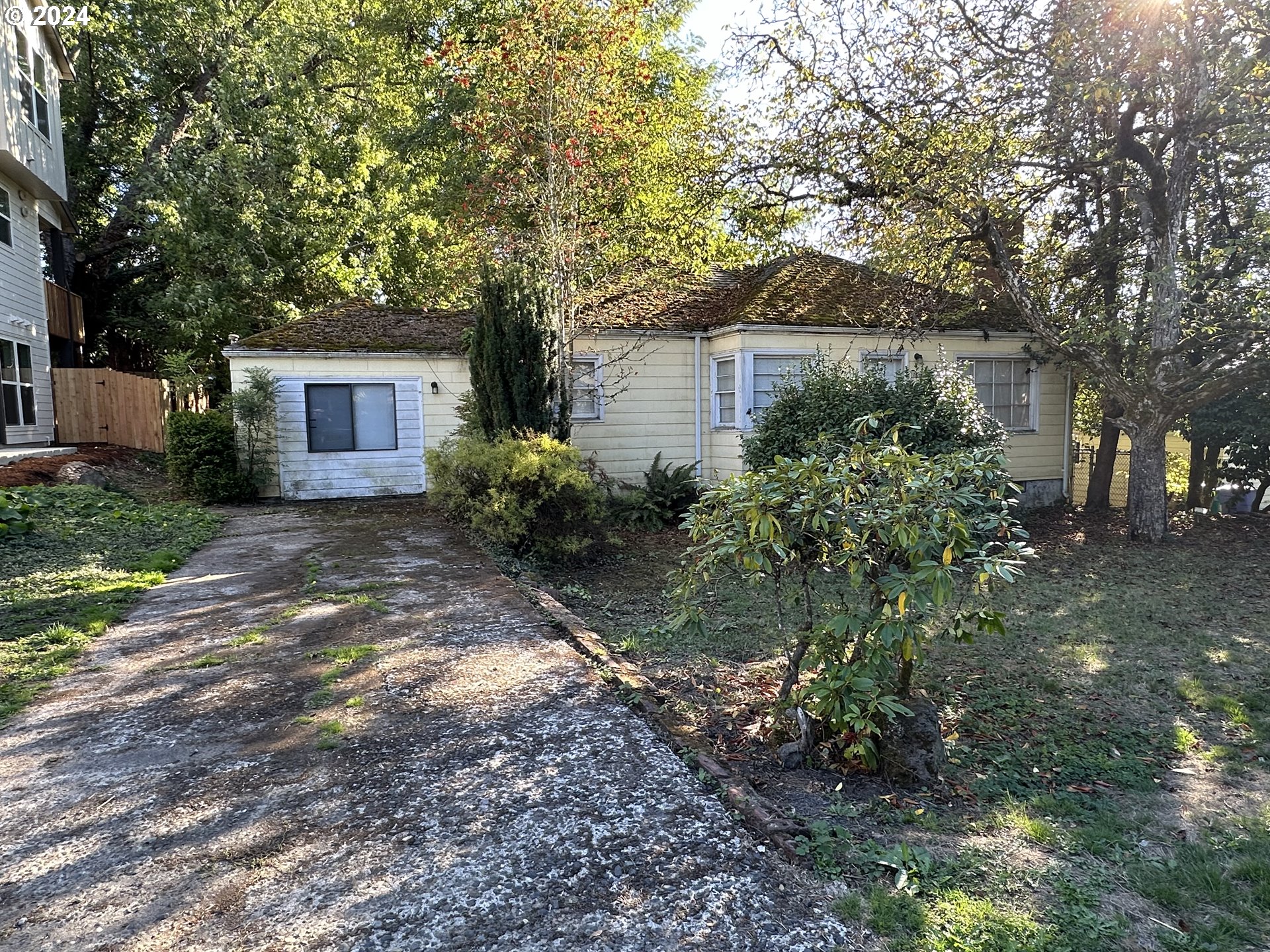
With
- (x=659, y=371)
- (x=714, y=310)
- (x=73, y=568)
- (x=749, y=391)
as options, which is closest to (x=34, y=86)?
(x=73, y=568)

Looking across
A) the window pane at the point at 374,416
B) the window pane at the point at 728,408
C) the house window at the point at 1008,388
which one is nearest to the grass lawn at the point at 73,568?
the window pane at the point at 374,416

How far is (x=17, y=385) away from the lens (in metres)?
13.9

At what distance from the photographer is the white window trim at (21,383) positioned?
13664 millimetres

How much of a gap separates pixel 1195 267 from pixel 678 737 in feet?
30.1

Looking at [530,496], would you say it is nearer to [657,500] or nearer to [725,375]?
[657,500]

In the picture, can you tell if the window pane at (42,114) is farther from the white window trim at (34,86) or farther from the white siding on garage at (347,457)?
the white siding on garage at (347,457)

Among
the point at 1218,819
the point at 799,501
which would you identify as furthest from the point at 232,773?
the point at 1218,819

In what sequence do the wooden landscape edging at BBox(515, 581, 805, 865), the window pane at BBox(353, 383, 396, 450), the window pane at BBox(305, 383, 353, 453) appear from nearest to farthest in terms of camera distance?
the wooden landscape edging at BBox(515, 581, 805, 865) → the window pane at BBox(305, 383, 353, 453) → the window pane at BBox(353, 383, 396, 450)

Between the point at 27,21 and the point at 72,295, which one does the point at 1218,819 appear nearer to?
the point at 27,21

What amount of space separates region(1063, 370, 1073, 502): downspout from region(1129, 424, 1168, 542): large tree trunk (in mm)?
3915

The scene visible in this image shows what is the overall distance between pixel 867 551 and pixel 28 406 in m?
17.3

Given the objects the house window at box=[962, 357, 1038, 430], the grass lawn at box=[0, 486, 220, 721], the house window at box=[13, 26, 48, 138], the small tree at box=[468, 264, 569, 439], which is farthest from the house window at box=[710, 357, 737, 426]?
the house window at box=[13, 26, 48, 138]

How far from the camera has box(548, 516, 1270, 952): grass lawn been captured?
249cm

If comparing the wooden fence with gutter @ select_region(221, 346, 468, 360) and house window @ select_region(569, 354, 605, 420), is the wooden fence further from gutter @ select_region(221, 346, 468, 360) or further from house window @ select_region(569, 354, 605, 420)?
house window @ select_region(569, 354, 605, 420)
